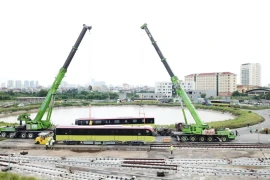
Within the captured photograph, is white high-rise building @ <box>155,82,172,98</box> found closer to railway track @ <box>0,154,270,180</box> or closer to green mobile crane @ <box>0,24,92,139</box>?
green mobile crane @ <box>0,24,92,139</box>

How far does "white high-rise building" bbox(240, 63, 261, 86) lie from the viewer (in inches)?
6668

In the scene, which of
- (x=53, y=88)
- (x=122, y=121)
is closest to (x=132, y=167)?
(x=122, y=121)

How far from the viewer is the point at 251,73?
170000 mm

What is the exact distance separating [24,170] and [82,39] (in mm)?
15630

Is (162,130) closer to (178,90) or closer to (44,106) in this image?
(178,90)

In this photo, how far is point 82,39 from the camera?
87.6 feet

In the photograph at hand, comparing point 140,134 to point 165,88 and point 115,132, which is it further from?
point 165,88

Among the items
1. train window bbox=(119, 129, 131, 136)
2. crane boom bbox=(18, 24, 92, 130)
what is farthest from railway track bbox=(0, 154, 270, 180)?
crane boom bbox=(18, 24, 92, 130)

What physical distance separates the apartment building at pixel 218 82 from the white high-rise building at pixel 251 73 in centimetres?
5501

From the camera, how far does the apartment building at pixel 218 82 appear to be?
12269 cm

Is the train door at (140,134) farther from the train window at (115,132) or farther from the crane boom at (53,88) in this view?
the crane boom at (53,88)

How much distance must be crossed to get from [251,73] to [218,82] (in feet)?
190

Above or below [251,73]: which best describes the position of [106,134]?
below

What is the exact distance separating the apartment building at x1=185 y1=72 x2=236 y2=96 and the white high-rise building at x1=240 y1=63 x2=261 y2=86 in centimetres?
5501
